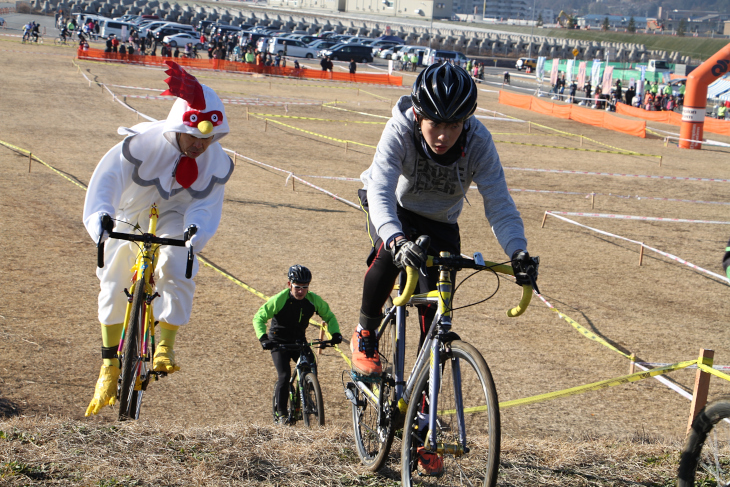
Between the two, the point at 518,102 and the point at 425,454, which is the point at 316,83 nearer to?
the point at 518,102

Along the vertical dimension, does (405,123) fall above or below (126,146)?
above

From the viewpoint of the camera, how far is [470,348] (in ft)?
10.6

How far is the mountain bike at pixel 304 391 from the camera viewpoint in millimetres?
6016

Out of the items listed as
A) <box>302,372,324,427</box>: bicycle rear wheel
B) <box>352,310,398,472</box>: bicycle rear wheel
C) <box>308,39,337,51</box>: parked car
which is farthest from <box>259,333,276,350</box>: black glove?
<box>308,39,337,51</box>: parked car

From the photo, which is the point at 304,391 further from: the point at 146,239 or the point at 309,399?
the point at 146,239

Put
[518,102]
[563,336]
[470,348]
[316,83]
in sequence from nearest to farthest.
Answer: [470,348], [563,336], [518,102], [316,83]

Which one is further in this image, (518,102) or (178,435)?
(518,102)

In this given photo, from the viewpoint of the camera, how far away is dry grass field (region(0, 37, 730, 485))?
4168 millimetres

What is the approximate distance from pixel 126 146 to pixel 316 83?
3780cm

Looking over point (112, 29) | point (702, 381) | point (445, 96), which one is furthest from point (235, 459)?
point (112, 29)

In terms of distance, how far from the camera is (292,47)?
5456 cm

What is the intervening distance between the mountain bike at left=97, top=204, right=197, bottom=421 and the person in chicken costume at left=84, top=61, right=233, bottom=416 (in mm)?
113

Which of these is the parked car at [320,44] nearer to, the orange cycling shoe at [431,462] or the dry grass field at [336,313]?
the dry grass field at [336,313]

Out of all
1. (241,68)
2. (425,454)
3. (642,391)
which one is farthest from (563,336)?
(241,68)
